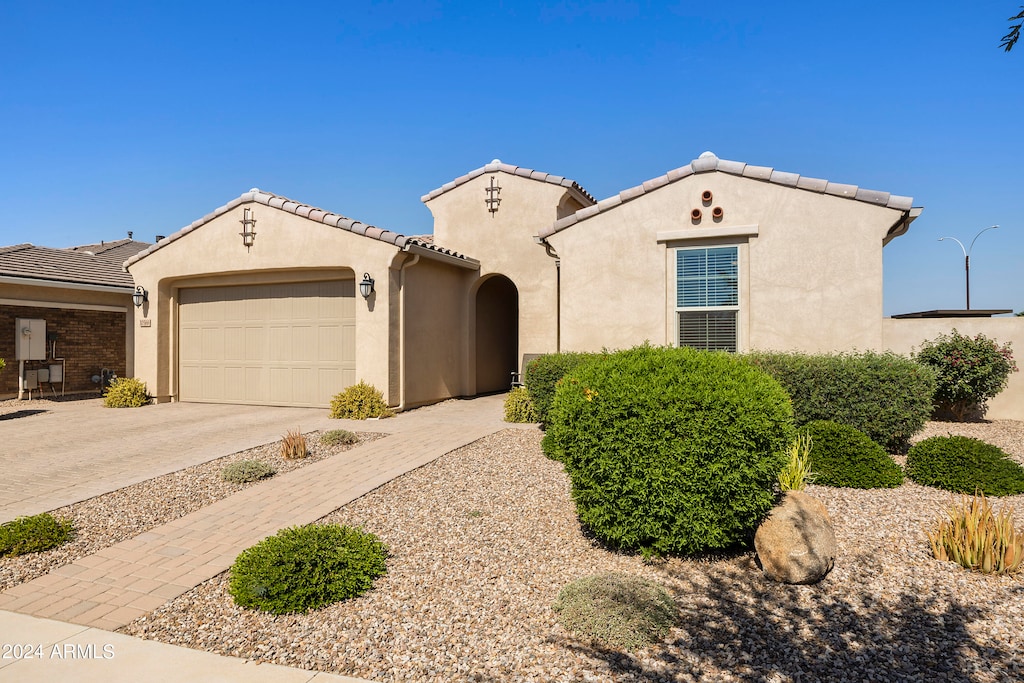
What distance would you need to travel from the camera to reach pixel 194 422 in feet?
36.9

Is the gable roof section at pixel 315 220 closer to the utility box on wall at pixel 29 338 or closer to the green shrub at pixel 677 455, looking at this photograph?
the utility box on wall at pixel 29 338

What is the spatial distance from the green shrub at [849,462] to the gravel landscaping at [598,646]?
0.68m

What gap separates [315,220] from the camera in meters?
12.4

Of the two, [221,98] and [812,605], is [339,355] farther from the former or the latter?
[812,605]

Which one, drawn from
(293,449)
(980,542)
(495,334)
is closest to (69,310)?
(495,334)

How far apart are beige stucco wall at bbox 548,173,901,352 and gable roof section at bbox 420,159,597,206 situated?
3.85 m

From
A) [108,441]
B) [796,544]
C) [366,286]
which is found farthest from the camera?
[366,286]

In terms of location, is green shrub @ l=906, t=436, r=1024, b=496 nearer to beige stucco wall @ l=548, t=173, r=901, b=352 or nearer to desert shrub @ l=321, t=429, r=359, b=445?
beige stucco wall @ l=548, t=173, r=901, b=352

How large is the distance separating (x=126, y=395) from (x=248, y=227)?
523cm

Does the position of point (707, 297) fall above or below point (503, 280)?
below

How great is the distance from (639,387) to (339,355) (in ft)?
31.5

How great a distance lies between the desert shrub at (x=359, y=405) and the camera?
11.5m

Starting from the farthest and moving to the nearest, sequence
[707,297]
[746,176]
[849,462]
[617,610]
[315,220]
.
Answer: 1. [315,220]
2. [707,297]
3. [746,176]
4. [849,462]
5. [617,610]

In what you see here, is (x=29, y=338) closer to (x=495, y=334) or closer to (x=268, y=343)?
(x=268, y=343)
